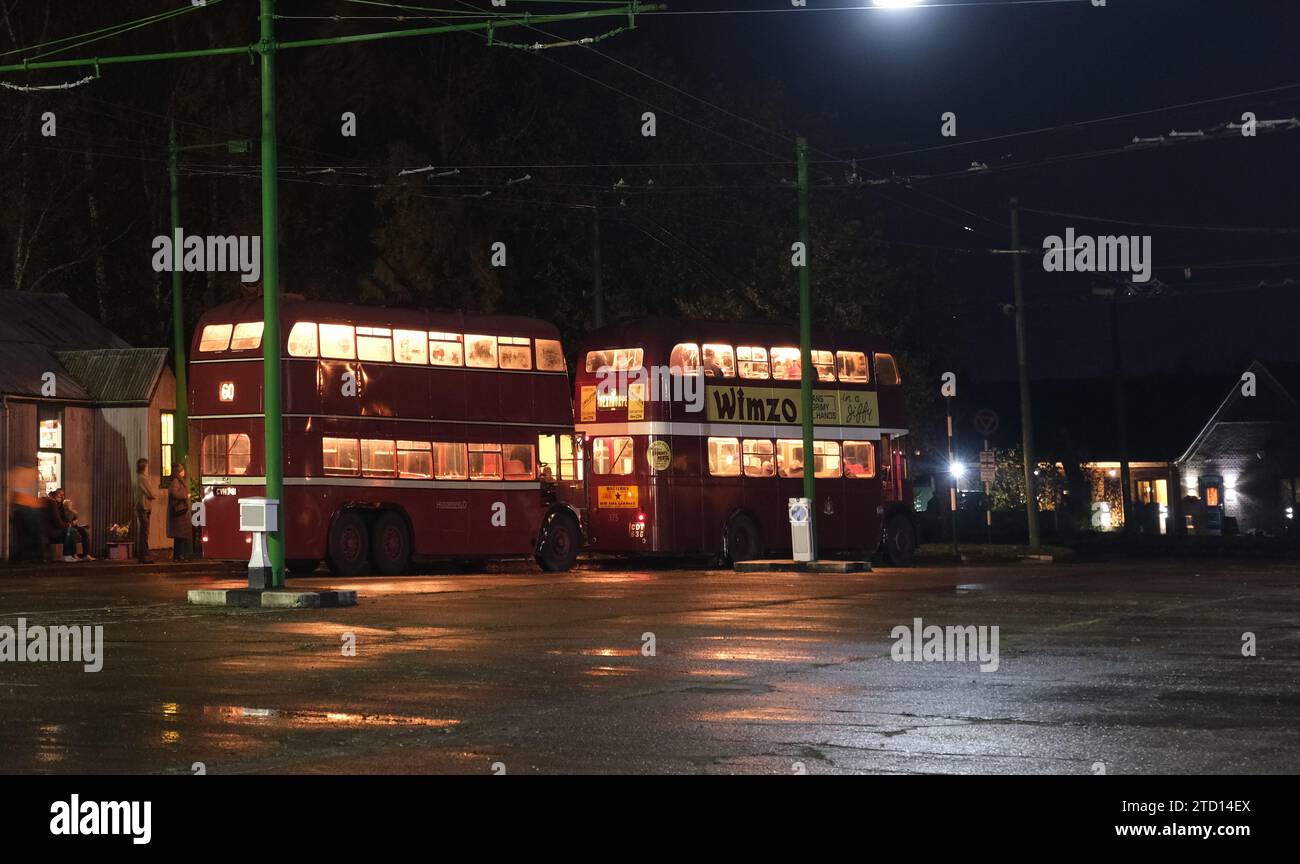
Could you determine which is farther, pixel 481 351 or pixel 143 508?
pixel 143 508

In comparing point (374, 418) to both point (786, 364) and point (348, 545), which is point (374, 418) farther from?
point (786, 364)

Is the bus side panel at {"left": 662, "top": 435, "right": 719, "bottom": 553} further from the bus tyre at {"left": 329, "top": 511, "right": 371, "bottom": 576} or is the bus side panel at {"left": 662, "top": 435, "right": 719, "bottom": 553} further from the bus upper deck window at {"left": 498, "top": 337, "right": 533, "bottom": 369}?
the bus tyre at {"left": 329, "top": 511, "right": 371, "bottom": 576}

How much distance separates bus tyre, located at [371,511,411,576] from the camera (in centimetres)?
3234

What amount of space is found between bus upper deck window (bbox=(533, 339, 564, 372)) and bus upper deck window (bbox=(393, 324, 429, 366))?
103 inches

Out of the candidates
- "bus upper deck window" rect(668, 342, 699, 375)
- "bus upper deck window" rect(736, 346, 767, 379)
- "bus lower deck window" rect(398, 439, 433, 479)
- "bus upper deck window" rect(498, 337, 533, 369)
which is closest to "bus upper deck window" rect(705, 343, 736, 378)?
"bus upper deck window" rect(736, 346, 767, 379)

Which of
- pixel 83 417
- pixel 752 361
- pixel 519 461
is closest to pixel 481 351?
pixel 519 461

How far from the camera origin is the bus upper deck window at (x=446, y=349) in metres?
33.0

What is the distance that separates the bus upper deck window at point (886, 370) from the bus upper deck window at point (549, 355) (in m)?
7.63

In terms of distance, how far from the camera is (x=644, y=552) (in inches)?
1398

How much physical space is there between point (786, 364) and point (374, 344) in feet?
30.0

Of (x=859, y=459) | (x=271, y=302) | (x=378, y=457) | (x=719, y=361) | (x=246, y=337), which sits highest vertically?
(x=246, y=337)

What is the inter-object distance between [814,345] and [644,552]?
5.63m

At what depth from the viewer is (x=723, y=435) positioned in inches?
1426
